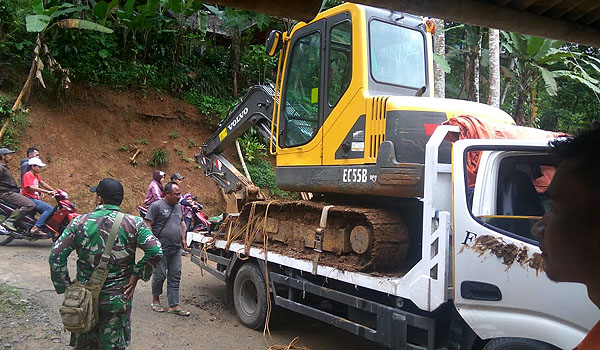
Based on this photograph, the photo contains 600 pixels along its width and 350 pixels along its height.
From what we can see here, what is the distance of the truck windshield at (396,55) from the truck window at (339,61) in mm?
257

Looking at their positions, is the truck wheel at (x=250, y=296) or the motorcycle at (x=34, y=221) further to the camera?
the motorcycle at (x=34, y=221)

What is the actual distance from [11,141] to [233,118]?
688 cm

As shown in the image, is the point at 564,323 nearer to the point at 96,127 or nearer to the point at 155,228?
the point at 155,228

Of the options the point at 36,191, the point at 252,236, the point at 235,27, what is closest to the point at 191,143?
the point at 235,27

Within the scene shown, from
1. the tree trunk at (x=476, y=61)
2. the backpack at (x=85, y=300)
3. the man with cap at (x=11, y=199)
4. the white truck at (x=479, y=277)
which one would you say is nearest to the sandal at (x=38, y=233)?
the man with cap at (x=11, y=199)

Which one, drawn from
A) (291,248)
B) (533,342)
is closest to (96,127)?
(291,248)

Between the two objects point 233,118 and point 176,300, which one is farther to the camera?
point 233,118

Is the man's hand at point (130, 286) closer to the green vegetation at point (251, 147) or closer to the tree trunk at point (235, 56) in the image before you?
the green vegetation at point (251, 147)

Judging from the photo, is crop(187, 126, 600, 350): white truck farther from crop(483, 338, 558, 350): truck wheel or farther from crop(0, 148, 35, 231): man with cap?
crop(0, 148, 35, 231): man with cap

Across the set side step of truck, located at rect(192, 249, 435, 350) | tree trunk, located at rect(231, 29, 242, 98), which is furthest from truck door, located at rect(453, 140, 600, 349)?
tree trunk, located at rect(231, 29, 242, 98)

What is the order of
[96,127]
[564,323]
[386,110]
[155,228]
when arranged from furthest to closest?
1. [96,127]
2. [155,228]
3. [386,110]
4. [564,323]

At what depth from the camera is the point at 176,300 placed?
21.2 feet

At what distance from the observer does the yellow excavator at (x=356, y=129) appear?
4.65m

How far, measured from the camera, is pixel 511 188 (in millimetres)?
3605
